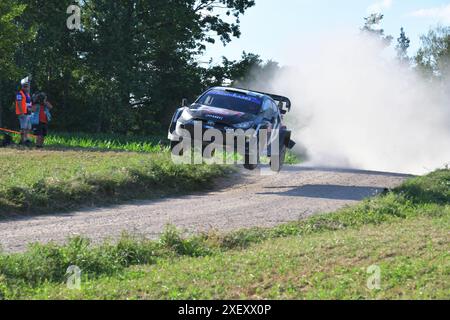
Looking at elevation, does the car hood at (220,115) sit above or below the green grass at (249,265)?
above

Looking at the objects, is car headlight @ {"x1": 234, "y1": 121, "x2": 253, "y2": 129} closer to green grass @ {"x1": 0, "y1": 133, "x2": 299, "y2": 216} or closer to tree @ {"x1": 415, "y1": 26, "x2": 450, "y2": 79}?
green grass @ {"x1": 0, "y1": 133, "x2": 299, "y2": 216}

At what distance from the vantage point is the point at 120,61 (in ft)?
133

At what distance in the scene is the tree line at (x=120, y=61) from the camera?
40.5 metres

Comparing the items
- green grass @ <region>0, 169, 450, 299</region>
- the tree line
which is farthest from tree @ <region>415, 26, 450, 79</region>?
green grass @ <region>0, 169, 450, 299</region>

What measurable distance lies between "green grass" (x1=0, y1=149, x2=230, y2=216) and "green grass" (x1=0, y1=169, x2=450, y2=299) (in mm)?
3803

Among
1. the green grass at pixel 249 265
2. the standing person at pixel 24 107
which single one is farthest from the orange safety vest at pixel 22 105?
the green grass at pixel 249 265

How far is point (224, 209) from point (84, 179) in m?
2.83

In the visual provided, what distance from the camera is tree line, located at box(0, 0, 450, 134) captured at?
40.5 metres

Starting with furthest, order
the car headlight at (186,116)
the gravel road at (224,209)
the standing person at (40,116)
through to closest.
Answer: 1. the standing person at (40,116)
2. the car headlight at (186,116)
3. the gravel road at (224,209)

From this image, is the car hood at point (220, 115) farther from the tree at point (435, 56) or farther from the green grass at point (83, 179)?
the tree at point (435, 56)

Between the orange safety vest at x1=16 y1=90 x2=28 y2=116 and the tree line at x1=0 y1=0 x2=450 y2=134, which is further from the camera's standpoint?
the tree line at x1=0 y1=0 x2=450 y2=134
